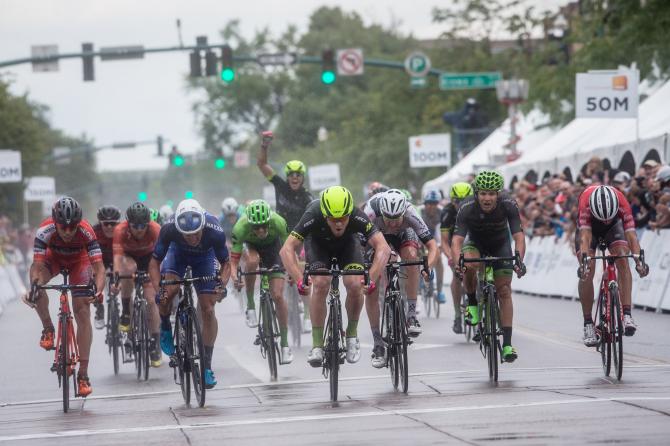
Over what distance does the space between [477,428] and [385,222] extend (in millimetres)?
4826

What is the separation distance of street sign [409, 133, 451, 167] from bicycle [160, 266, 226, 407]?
3173 cm

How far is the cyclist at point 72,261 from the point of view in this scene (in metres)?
13.0

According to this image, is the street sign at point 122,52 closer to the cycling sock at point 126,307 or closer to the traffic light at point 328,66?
the traffic light at point 328,66

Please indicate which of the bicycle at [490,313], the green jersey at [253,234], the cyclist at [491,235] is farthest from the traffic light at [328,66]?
the bicycle at [490,313]

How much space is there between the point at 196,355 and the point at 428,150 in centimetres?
3237

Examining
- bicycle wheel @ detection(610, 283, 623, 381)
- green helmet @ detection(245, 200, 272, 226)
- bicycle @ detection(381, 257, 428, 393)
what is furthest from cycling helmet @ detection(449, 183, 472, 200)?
bicycle wheel @ detection(610, 283, 623, 381)

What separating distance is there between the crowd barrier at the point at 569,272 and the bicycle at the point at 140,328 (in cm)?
867

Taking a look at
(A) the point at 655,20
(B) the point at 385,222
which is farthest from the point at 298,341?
(A) the point at 655,20

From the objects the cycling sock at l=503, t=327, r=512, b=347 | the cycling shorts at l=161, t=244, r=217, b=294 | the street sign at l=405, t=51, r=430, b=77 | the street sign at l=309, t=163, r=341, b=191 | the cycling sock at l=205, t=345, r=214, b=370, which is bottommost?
the cycling sock at l=205, t=345, r=214, b=370

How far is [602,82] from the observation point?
28.1 metres

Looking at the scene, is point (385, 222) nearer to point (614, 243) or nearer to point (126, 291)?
point (614, 243)

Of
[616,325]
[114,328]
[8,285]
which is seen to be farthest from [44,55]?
[616,325]

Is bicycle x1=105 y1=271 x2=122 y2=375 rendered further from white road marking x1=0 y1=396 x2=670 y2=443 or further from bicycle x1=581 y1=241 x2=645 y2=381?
bicycle x1=581 y1=241 x2=645 y2=381

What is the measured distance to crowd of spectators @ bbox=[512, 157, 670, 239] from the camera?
861 inches
